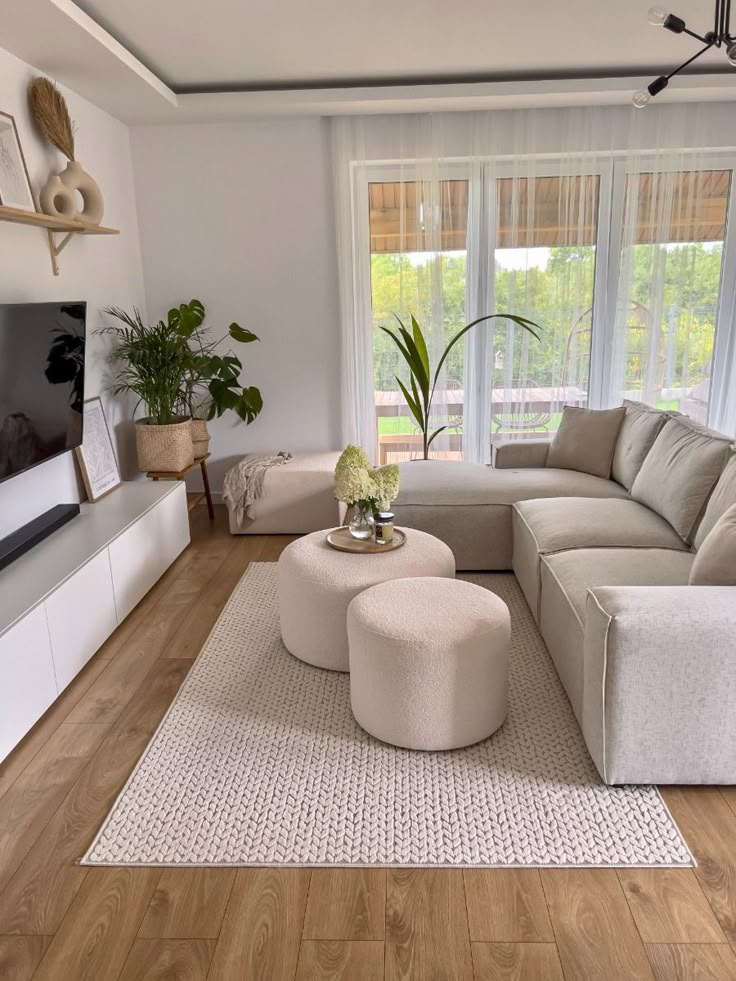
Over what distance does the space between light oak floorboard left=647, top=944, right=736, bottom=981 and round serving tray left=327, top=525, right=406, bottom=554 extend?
160 cm

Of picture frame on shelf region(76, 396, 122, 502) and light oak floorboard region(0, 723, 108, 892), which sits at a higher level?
picture frame on shelf region(76, 396, 122, 502)

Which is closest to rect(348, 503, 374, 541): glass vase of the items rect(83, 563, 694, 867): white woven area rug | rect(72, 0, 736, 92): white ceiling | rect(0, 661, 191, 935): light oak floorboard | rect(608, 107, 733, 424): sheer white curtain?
rect(83, 563, 694, 867): white woven area rug

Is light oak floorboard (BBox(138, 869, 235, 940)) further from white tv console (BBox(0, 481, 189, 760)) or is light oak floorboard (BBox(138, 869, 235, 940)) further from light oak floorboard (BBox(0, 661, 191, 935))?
white tv console (BBox(0, 481, 189, 760))

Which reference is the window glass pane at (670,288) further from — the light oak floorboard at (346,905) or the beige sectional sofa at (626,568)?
the light oak floorboard at (346,905)

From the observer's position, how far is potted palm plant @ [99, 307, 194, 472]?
4.07 metres

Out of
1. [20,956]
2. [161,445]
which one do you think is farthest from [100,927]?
[161,445]

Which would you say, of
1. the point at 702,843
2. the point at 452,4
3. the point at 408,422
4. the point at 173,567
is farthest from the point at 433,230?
the point at 702,843

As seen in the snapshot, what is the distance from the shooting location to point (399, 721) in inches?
88.4

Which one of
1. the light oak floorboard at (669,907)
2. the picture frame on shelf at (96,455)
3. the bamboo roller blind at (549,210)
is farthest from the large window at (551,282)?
the light oak floorboard at (669,907)

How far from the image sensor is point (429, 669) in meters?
2.17

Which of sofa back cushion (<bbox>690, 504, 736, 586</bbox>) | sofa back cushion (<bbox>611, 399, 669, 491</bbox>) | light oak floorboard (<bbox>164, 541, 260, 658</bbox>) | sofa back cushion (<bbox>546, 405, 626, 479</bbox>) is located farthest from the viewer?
sofa back cushion (<bbox>546, 405, 626, 479</bbox>)

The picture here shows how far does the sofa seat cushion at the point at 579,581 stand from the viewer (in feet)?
7.83

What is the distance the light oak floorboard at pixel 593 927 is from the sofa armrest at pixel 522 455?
2594 mm

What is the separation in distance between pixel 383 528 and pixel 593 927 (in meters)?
1.60
